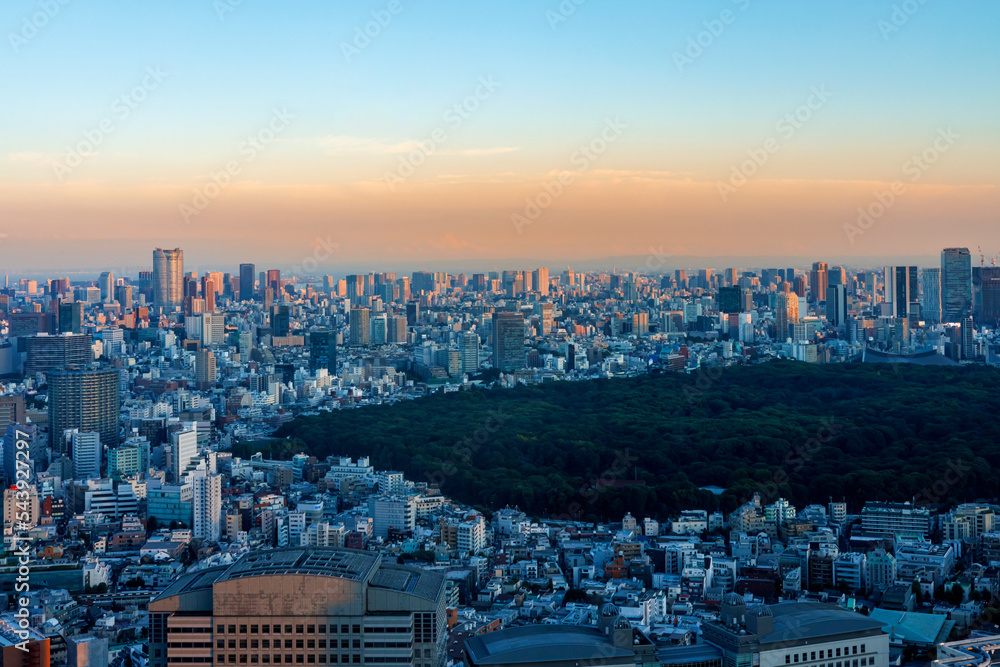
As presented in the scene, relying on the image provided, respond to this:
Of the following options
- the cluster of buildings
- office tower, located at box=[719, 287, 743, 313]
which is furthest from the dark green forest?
office tower, located at box=[719, 287, 743, 313]

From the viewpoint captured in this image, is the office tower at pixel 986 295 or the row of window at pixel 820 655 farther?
the office tower at pixel 986 295

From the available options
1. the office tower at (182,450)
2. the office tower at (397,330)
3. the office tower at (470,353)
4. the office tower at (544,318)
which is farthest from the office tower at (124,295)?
the office tower at (182,450)

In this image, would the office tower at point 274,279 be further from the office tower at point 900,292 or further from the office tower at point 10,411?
the office tower at point 10,411

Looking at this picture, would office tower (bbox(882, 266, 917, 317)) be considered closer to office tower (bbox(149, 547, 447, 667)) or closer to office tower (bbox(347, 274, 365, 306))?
office tower (bbox(347, 274, 365, 306))

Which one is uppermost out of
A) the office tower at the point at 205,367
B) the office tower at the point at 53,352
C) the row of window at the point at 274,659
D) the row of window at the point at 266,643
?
the office tower at the point at 53,352

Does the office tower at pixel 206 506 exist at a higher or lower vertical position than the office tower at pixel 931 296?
lower

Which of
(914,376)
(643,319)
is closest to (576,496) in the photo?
(914,376)

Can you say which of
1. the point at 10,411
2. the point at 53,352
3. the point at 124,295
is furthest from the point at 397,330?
the point at 10,411

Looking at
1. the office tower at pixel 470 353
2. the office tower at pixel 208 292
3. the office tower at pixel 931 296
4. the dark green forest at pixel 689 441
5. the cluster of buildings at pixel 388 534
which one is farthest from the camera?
the office tower at pixel 208 292
